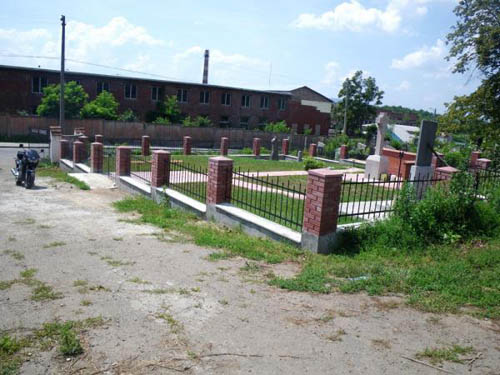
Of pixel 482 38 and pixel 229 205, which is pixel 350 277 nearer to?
pixel 229 205

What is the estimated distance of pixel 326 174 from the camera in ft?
21.8

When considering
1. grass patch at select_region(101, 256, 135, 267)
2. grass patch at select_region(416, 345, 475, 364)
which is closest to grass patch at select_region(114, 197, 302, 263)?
grass patch at select_region(101, 256, 135, 267)

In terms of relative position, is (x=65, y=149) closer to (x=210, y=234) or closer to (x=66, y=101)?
(x=210, y=234)

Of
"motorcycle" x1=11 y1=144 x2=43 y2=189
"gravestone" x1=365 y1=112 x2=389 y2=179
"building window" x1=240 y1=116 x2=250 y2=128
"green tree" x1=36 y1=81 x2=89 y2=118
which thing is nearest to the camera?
"motorcycle" x1=11 y1=144 x2=43 y2=189

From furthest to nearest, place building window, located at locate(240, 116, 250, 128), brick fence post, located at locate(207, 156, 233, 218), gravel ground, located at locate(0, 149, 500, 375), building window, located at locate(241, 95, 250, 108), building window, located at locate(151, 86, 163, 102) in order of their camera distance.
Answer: building window, located at locate(240, 116, 250, 128)
building window, located at locate(241, 95, 250, 108)
building window, located at locate(151, 86, 163, 102)
brick fence post, located at locate(207, 156, 233, 218)
gravel ground, located at locate(0, 149, 500, 375)

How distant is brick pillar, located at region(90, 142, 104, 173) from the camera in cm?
1522

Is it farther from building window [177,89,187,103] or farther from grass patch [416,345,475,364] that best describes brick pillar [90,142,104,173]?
building window [177,89,187,103]

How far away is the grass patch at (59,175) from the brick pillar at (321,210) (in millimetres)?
8004

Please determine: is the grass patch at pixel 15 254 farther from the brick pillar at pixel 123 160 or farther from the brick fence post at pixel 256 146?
the brick fence post at pixel 256 146

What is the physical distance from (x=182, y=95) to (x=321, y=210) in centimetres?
3883

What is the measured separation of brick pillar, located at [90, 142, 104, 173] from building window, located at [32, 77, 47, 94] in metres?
25.2

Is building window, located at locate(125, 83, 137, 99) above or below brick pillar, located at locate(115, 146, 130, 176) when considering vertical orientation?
above

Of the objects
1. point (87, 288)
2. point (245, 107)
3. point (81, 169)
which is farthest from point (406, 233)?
point (245, 107)

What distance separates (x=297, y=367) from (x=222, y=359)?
60 centimetres
